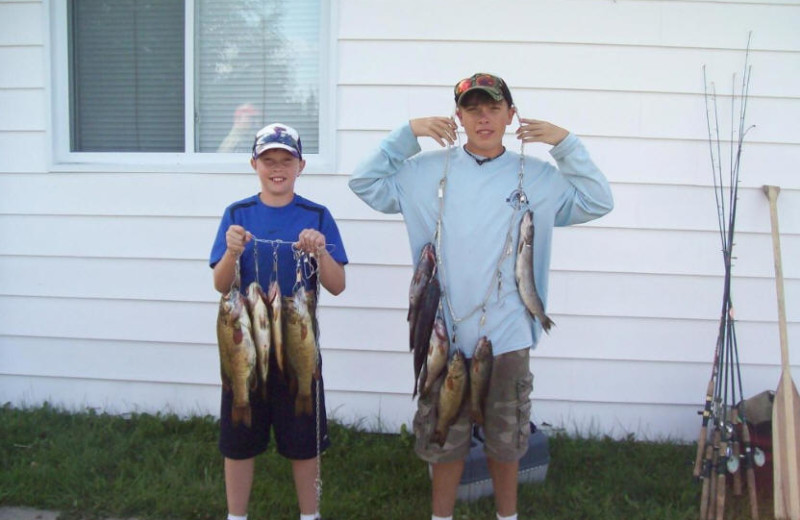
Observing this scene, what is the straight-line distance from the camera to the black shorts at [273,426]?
268cm

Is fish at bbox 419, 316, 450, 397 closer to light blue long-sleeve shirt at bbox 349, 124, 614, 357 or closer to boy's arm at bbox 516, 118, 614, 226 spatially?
light blue long-sleeve shirt at bbox 349, 124, 614, 357

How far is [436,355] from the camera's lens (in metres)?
2.67

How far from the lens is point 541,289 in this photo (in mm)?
2842

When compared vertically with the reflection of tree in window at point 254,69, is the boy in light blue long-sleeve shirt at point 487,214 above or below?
below

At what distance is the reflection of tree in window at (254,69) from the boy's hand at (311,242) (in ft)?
5.83

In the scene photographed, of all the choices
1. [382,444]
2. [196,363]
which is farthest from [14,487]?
[382,444]

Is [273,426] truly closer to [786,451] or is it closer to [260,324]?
[260,324]

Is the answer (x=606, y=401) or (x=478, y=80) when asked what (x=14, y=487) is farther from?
(x=606, y=401)

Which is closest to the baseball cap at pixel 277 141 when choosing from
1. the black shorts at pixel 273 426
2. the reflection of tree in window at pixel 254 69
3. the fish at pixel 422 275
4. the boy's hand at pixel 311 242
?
the boy's hand at pixel 311 242

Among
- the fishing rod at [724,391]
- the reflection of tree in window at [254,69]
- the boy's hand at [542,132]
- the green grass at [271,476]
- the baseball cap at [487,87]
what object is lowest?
the green grass at [271,476]

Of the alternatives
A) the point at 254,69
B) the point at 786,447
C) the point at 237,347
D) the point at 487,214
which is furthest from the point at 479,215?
the point at 254,69

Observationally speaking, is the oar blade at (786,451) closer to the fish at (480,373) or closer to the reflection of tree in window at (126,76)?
the fish at (480,373)

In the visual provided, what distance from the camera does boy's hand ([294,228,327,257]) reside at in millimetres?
→ 2484

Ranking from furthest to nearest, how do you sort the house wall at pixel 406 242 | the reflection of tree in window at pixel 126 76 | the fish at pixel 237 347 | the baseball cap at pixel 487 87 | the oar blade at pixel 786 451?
the reflection of tree in window at pixel 126 76 < the house wall at pixel 406 242 < the oar blade at pixel 786 451 < the baseball cap at pixel 487 87 < the fish at pixel 237 347
